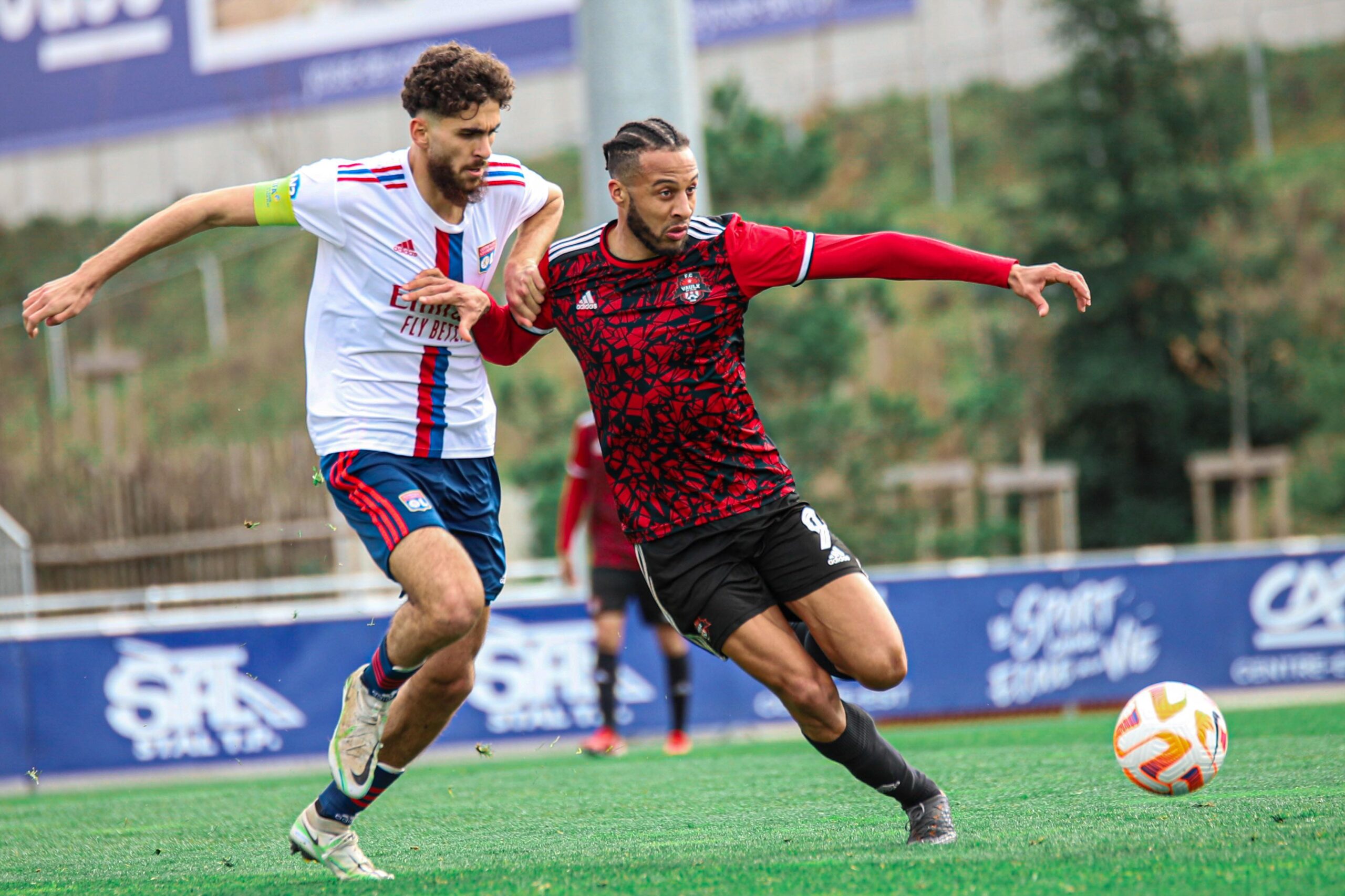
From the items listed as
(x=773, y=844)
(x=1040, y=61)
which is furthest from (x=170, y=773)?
(x=1040, y=61)

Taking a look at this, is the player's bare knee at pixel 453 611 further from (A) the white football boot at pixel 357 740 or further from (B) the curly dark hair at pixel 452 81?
(B) the curly dark hair at pixel 452 81

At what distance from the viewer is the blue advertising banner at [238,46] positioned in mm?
27062

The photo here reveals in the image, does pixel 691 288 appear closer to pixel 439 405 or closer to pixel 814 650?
pixel 439 405

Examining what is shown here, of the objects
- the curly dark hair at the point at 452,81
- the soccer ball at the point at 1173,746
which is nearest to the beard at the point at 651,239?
the curly dark hair at the point at 452,81

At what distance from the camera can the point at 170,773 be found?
11.2 metres

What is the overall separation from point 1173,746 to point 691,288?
229 centimetres

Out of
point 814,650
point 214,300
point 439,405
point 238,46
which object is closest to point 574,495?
point 439,405

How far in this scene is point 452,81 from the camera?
4566 millimetres

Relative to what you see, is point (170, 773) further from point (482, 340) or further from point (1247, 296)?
point (1247, 296)

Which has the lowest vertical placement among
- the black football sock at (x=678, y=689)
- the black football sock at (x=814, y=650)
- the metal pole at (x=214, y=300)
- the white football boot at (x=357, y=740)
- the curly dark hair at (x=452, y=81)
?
the black football sock at (x=678, y=689)

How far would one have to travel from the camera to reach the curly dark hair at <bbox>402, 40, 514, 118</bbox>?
4.57 m

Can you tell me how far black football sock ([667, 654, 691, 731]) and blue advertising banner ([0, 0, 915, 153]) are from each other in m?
18.4

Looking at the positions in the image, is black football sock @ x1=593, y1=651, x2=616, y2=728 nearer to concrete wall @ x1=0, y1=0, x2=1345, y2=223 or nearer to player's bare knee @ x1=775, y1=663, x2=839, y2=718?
player's bare knee @ x1=775, y1=663, x2=839, y2=718

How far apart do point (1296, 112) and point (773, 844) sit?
29.9 metres
